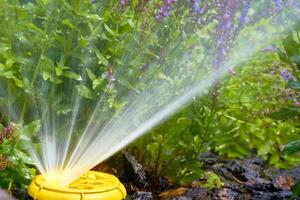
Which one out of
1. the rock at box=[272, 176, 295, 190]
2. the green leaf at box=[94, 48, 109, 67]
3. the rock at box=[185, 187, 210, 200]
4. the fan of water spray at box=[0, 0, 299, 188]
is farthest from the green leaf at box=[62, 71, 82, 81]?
the rock at box=[272, 176, 295, 190]

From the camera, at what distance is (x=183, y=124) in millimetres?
2693

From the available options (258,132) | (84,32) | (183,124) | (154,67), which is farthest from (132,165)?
(258,132)

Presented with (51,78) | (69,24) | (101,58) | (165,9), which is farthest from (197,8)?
(51,78)

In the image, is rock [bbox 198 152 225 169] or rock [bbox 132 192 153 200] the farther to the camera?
rock [bbox 198 152 225 169]

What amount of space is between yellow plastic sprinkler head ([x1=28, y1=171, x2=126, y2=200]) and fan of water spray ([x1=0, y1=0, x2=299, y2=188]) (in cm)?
20

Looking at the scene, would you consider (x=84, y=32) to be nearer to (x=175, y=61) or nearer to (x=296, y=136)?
(x=175, y=61)

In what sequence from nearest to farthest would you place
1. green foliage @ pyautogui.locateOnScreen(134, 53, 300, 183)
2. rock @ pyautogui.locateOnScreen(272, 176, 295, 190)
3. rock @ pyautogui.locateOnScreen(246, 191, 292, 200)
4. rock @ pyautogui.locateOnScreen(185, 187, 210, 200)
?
rock @ pyautogui.locateOnScreen(185, 187, 210, 200) → green foliage @ pyautogui.locateOnScreen(134, 53, 300, 183) → rock @ pyautogui.locateOnScreen(246, 191, 292, 200) → rock @ pyautogui.locateOnScreen(272, 176, 295, 190)

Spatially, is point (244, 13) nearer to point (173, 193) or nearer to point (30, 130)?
point (173, 193)

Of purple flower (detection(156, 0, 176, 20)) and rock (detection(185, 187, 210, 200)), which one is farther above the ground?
purple flower (detection(156, 0, 176, 20))

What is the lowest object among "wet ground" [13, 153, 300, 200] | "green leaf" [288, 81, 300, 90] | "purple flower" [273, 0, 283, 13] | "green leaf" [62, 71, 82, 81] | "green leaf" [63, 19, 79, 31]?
"wet ground" [13, 153, 300, 200]

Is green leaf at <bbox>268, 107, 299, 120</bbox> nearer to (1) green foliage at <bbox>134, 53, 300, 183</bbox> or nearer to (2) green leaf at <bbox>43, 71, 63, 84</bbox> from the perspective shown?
(1) green foliage at <bbox>134, 53, 300, 183</bbox>

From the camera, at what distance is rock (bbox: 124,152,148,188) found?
2.73 metres

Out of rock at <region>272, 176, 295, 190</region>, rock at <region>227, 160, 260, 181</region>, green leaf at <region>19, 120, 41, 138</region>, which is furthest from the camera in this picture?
rock at <region>227, 160, 260, 181</region>

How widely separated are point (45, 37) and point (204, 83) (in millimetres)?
869
